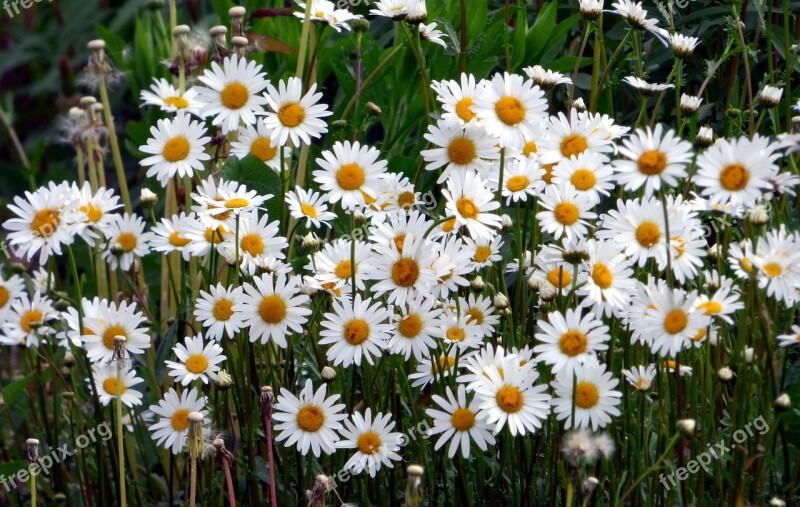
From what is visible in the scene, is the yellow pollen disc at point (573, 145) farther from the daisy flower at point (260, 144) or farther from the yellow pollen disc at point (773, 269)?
the daisy flower at point (260, 144)

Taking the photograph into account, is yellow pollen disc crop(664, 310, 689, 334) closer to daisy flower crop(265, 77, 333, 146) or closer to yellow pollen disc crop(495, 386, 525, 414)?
yellow pollen disc crop(495, 386, 525, 414)

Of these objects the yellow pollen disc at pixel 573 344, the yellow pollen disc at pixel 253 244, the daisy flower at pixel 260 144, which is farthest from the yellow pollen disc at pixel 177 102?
the yellow pollen disc at pixel 573 344

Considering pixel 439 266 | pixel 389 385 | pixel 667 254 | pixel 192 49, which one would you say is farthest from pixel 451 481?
pixel 192 49

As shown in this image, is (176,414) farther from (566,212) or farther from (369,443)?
(566,212)

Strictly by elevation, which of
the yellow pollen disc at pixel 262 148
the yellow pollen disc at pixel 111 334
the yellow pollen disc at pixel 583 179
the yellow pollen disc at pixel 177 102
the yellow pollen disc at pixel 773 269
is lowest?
the yellow pollen disc at pixel 773 269

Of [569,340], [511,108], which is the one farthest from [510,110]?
[569,340]

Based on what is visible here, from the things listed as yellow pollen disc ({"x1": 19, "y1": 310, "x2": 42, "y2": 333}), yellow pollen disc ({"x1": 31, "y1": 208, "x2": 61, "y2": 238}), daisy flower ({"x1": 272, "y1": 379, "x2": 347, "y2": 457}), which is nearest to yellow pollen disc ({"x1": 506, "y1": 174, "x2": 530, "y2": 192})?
daisy flower ({"x1": 272, "y1": 379, "x2": 347, "y2": 457})
